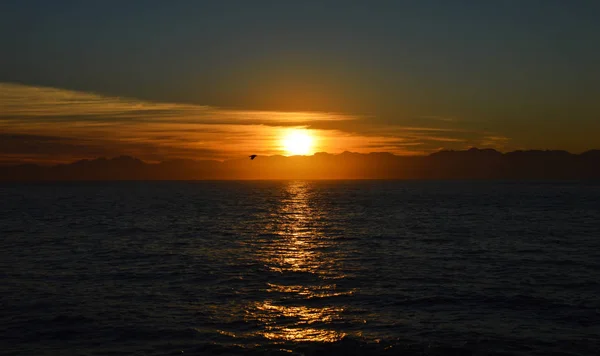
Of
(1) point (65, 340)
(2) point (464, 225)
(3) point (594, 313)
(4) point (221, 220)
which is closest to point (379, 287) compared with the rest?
(3) point (594, 313)

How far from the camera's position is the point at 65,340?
23656mm

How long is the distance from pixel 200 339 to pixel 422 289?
15162mm

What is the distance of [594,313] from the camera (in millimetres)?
27578

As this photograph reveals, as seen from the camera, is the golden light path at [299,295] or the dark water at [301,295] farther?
the golden light path at [299,295]

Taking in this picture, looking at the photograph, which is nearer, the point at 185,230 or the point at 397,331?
the point at 397,331

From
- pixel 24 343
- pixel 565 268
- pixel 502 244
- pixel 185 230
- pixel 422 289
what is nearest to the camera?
pixel 24 343

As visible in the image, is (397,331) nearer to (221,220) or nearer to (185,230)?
(185,230)

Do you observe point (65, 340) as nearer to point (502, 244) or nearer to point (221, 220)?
point (502, 244)

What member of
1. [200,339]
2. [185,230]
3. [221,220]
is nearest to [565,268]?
[200,339]

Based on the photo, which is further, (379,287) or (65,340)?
(379,287)

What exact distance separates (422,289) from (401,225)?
4543 cm

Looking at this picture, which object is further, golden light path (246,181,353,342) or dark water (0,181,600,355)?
golden light path (246,181,353,342)

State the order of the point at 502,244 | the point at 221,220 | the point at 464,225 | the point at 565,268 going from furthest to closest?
the point at 221,220, the point at 464,225, the point at 502,244, the point at 565,268

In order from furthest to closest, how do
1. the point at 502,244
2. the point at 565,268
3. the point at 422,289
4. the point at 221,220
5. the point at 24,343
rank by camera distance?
the point at 221,220 → the point at 502,244 → the point at 565,268 → the point at 422,289 → the point at 24,343
